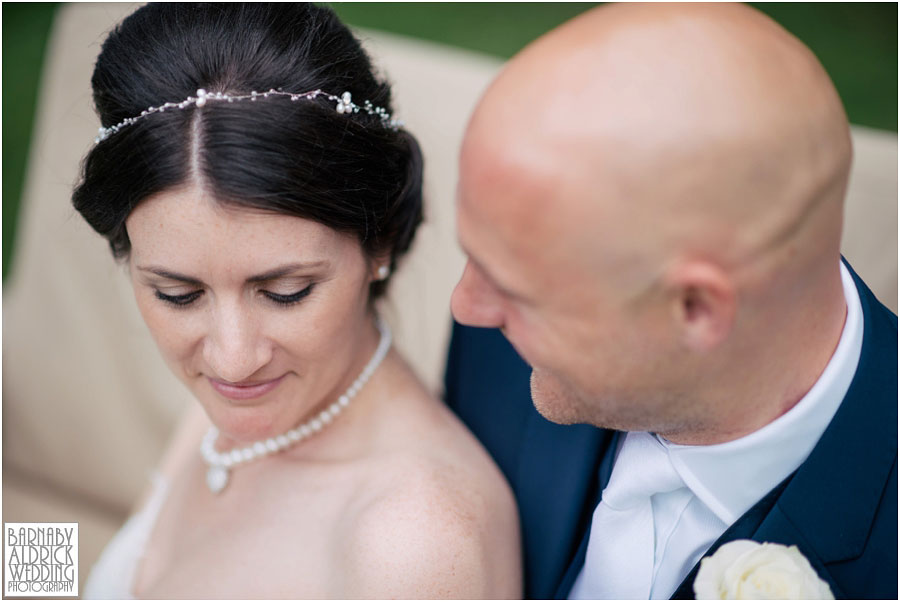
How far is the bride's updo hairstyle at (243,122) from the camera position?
1472 millimetres

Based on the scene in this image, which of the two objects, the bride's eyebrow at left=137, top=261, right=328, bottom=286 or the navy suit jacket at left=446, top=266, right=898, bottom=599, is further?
the bride's eyebrow at left=137, top=261, right=328, bottom=286

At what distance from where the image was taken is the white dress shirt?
4.19 ft

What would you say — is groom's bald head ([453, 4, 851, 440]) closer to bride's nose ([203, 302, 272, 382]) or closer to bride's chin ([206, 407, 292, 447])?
bride's nose ([203, 302, 272, 382])

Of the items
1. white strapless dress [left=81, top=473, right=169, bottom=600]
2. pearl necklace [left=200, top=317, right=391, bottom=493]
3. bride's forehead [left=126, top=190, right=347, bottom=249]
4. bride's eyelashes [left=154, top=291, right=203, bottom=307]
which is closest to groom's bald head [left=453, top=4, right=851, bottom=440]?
bride's forehead [left=126, top=190, right=347, bottom=249]

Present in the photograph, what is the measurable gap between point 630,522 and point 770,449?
342mm

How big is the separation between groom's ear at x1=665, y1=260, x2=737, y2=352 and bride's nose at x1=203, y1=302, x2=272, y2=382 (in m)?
0.83

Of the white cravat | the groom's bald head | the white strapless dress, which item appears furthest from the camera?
the white strapless dress

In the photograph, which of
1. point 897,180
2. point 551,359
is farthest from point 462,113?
point 551,359

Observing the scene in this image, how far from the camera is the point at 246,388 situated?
1.68 meters

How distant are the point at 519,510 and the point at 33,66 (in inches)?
180

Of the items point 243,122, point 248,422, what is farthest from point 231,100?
point 248,422

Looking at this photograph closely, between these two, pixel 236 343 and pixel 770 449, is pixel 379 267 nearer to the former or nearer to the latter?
pixel 236 343

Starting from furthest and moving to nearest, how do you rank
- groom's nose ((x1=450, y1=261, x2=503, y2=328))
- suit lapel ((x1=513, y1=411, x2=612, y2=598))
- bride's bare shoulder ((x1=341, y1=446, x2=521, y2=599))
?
1. suit lapel ((x1=513, y1=411, x2=612, y2=598))
2. bride's bare shoulder ((x1=341, y1=446, x2=521, y2=599))
3. groom's nose ((x1=450, y1=261, x2=503, y2=328))

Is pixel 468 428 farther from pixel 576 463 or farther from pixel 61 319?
pixel 61 319
